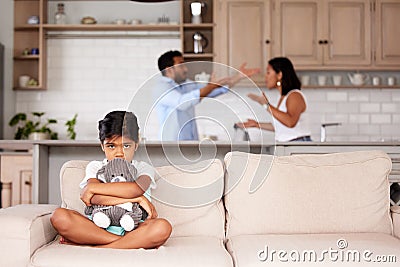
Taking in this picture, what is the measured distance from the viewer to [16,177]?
17.1ft

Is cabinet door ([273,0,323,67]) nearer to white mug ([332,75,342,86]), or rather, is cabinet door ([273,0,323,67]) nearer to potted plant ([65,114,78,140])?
white mug ([332,75,342,86])

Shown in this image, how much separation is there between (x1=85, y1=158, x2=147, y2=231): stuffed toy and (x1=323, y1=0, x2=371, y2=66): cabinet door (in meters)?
3.51

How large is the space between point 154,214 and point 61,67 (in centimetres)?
369

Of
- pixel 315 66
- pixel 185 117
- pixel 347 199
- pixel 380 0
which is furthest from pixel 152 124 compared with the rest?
A: pixel 380 0

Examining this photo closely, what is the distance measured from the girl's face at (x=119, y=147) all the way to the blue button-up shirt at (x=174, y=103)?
1.01 ft

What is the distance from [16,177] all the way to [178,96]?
229 cm

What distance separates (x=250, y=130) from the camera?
145 inches

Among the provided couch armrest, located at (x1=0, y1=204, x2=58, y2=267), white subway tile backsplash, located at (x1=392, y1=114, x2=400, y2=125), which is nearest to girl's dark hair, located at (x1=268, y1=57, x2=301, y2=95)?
white subway tile backsplash, located at (x1=392, y1=114, x2=400, y2=125)

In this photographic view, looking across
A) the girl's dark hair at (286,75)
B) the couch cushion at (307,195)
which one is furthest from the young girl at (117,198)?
the girl's dark hair at (286,75)

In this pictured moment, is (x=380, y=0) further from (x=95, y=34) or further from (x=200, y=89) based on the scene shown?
(x=200, y=89)

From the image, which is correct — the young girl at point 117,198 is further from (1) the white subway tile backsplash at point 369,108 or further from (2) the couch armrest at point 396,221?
(1) the white subway tile backsplash at point 369,108

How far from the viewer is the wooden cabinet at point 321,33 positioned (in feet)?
19.8

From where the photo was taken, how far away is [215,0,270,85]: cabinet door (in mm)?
6027

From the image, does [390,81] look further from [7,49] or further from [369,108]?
[7,49]
